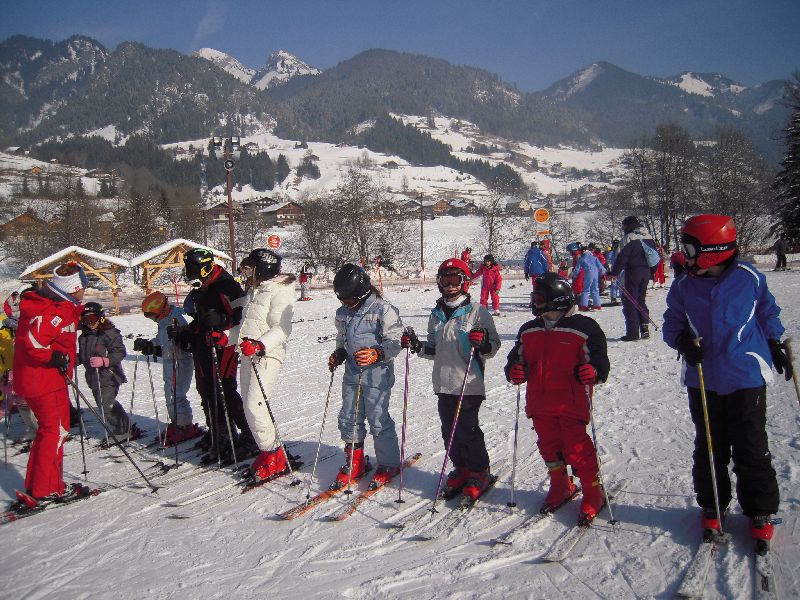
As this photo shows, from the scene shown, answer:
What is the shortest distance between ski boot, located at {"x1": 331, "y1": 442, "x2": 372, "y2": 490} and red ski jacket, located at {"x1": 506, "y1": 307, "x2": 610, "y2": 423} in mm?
1651

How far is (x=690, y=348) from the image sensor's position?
293 cm

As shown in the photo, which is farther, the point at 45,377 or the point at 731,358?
the point at 45,377

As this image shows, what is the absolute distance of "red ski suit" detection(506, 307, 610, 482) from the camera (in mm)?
3287

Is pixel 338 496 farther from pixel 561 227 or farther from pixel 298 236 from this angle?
pixel 561 227

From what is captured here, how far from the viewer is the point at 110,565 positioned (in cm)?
342

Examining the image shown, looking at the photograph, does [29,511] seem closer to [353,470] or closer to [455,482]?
[353,470]

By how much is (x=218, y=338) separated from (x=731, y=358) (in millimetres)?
3937

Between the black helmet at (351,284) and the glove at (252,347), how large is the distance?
2.63 ft

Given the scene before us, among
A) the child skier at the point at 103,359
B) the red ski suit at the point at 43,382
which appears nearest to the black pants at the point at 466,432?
the red ski suit at the point at 43,382

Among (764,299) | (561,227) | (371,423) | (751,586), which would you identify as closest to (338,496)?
(371,423)

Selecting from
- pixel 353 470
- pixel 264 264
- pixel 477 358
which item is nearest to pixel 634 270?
pixel 477 358

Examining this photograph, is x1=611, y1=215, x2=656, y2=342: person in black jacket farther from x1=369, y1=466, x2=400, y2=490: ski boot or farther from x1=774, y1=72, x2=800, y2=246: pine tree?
x1=774, y1=72, x2=800, y2=246: pine tree

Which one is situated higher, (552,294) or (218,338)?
(552,294)

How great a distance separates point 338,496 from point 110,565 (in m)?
1.61
